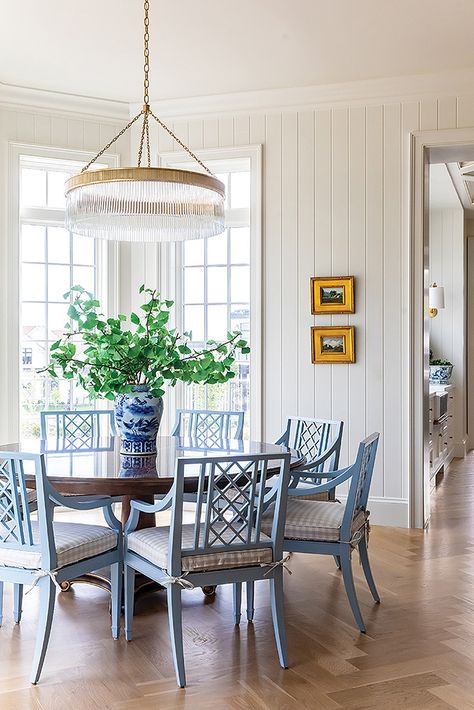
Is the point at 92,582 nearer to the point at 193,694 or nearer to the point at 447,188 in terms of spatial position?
the point at 193,694

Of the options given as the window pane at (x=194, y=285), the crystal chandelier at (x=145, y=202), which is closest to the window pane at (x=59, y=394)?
the window pane at (x=194, y=285)

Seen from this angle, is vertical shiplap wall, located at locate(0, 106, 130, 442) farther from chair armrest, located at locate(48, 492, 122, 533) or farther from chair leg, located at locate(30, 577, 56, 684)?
chair leg, located at locate(30, 577, 56, 684)

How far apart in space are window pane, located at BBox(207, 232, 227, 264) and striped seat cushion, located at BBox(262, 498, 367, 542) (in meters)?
2.91

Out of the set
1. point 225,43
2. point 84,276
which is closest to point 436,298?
point 84,276

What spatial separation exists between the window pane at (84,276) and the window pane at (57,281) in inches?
1.9

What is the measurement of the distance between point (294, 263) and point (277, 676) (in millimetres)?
3364

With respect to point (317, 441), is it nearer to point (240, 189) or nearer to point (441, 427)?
point (240, 189)

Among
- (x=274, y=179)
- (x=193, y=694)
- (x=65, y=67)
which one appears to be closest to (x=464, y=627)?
(x=193, y=694)

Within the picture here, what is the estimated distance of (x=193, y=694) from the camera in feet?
8.93

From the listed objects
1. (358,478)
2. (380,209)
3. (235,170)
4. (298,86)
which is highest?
(298,86)

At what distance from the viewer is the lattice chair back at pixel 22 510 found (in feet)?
9.37

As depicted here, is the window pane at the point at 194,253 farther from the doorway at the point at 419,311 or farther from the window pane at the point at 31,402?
the doorway at the point at 419,311

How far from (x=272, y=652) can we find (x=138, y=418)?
124 cm

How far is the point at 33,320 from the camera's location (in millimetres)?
Answer: 5840
